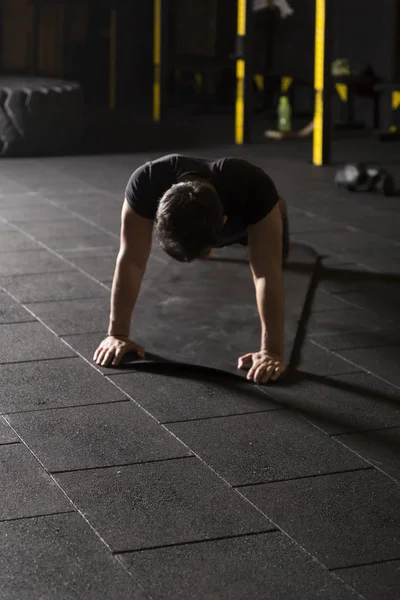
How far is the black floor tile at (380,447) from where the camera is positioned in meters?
2.89

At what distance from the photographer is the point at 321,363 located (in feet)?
12.4

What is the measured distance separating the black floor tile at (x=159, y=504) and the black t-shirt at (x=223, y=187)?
1.00m

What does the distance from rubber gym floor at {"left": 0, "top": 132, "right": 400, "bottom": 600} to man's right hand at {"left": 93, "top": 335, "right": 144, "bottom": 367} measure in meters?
0.05

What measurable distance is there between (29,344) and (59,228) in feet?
7.95

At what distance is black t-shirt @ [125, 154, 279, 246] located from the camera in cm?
351

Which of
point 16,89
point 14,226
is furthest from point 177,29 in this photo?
point 14,226

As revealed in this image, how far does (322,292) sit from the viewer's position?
15.7ft

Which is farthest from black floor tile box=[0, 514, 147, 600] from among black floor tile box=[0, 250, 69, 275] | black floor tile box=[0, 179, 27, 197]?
black floor tile box=[0, 179, 27, 197]

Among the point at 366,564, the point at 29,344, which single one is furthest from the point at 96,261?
the point at 366,564

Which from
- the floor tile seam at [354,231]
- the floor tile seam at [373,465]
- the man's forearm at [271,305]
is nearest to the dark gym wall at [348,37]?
the floor tile seam at [354,231]

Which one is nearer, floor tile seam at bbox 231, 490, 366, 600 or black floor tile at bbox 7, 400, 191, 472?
floor tile seam at bbox 231, 490, 366, 600

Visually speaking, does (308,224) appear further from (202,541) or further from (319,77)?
(202,541)

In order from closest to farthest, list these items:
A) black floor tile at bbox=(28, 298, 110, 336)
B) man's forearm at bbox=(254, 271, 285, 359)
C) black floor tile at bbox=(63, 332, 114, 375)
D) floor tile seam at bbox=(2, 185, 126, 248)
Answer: man's forearm at bbox=(254, 271, 285, 359) < black floor tile at bbox=(63, 332, 114, 375) < black floor tile at bbox=(28, 298, 110, 336) < floor tile seam at bbox=(2, 185, 126, 248)

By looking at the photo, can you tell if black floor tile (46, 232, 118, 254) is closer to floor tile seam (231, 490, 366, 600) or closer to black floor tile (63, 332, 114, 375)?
black floor tile (63, 332, 114, 375)
